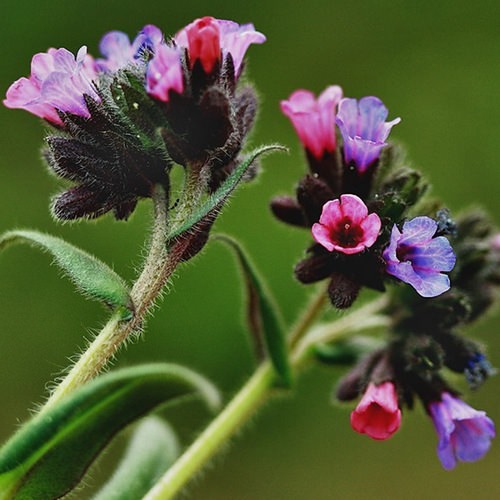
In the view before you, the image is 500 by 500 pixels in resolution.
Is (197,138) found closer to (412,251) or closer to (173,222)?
(173,222)

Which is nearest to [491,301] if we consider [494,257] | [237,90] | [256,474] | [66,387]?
[494,257]

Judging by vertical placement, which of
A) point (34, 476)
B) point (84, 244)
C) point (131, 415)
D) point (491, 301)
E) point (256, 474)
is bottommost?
point (256, 474)

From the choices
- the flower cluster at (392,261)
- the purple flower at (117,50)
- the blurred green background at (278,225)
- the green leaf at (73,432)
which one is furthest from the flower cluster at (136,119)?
the blurred green background at (278,225)

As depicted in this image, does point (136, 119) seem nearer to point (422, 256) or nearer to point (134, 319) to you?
point (134, 319)

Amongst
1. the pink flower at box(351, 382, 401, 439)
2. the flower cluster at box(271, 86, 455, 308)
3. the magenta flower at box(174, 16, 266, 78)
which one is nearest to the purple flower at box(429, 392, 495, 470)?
the pink flower at box(351, 382, 401, 439)

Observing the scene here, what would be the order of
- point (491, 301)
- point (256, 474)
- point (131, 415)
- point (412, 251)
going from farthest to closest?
point (256, 474) < point (491, 301) < point (131, 415) < point (412, 251)

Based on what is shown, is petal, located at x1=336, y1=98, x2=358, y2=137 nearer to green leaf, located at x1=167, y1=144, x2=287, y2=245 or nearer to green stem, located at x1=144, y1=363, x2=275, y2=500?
green leaf, located at x1=167, y1=144, x2=287, y2=245
